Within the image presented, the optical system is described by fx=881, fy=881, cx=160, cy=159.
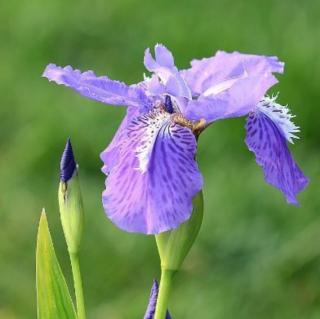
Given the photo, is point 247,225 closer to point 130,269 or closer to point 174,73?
point 130,269

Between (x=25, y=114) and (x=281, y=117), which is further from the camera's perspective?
(x=25, y=114)

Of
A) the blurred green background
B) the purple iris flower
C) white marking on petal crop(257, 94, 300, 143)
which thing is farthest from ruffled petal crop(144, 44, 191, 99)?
the blurred green background

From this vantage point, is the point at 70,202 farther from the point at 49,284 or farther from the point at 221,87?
the point at 221,87

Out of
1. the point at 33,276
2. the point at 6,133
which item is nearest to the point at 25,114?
the point at 6,133

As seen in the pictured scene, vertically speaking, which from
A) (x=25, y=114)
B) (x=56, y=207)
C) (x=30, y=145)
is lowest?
(x=56, y=207)

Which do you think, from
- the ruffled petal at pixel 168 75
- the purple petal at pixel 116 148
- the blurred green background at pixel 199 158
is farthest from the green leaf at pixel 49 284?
the blurred green background at pixel 199 158

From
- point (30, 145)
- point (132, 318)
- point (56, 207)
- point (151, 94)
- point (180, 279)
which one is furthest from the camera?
point (30, 145)

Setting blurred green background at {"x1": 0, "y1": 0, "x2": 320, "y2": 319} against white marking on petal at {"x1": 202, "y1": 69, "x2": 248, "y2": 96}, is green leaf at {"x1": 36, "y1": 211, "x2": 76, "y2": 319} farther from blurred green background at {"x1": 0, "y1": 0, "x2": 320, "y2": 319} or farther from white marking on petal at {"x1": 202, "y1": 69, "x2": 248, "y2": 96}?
blurred green background at {"x1": 0, "y1": 0, "x2": 320, "y2": 319}
